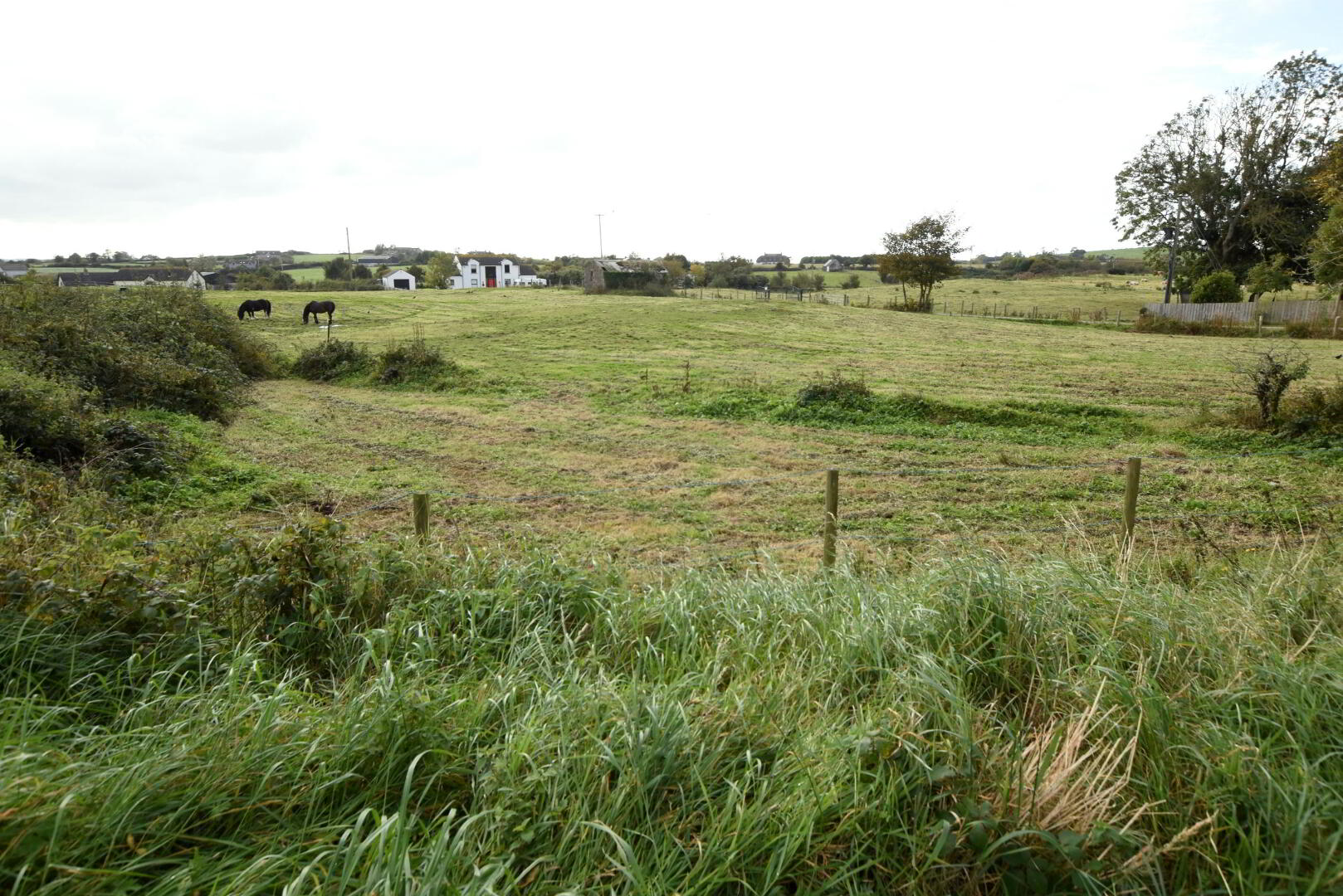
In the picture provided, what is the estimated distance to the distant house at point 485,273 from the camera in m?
97.5

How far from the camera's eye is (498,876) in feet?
7.00

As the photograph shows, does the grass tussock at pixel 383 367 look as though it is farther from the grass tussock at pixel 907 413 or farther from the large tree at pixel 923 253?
the large tree at pixel 923 253

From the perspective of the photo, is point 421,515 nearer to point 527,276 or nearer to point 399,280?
point 399,280

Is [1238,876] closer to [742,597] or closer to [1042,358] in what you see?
[742,597]

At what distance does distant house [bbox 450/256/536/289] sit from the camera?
97.5m

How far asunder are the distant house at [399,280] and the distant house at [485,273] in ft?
27.1

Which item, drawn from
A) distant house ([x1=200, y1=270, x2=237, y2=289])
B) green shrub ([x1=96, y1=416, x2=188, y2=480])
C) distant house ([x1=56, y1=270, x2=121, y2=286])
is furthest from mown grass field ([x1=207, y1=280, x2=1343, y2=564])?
distant house ([x1=200, y1=270, x2=237, y2=289])

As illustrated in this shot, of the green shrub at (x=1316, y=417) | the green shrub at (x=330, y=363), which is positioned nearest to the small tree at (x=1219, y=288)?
the green shrub at (x=1316, y=417)

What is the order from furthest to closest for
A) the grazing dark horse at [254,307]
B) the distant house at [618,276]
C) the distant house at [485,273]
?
the distant house at [485,273] < the distant house at [618,276] < the grazing dark horse at [254,307]

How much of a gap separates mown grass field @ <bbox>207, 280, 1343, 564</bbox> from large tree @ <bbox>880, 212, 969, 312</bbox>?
2185cm

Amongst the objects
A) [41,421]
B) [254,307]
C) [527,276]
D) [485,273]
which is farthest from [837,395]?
[527,276]

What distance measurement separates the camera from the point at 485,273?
A: 98562 millimetres

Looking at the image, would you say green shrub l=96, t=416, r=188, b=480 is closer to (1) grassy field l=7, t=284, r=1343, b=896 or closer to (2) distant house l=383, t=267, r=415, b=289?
(1) grassy field l=7, t=284, r=1343, b=896

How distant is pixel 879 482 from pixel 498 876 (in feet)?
33.0
